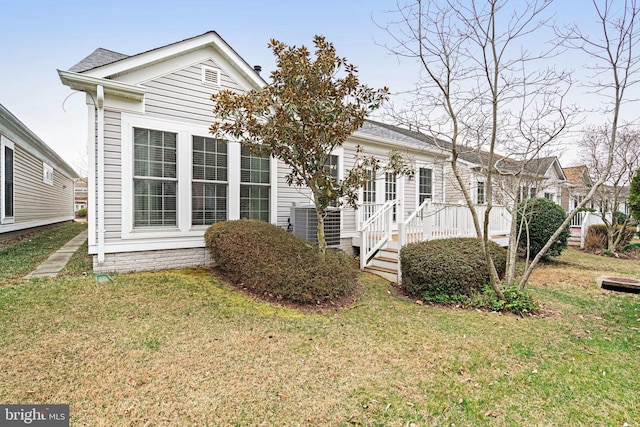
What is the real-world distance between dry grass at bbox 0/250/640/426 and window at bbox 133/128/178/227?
1.62m

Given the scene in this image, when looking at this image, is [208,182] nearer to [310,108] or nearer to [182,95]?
[182,95]

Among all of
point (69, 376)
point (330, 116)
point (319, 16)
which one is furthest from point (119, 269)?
point (319, 16)

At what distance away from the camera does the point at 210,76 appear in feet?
22.0

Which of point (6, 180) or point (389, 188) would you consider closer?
point (6, 180)

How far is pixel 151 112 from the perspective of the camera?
5.98m

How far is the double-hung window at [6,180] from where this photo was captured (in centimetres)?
863

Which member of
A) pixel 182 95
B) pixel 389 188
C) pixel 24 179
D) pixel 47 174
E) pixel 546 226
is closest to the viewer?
pixel 182 95

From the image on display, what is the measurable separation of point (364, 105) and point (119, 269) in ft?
17.5

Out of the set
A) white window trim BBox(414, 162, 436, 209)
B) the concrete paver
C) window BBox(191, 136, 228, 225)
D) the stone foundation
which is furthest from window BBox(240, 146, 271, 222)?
white window trim BBox(414, 162, 436, 209)

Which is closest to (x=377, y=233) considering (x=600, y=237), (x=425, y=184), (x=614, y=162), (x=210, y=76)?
(x=425, y=184)

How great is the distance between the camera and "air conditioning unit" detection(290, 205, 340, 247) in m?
6.82

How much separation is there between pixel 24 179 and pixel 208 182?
8787 mm

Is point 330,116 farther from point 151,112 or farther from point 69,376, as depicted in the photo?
point 69,376

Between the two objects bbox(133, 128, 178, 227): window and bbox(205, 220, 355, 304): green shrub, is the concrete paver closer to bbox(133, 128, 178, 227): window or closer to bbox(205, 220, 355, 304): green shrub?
bbox(133, 128, 178, 227): window
